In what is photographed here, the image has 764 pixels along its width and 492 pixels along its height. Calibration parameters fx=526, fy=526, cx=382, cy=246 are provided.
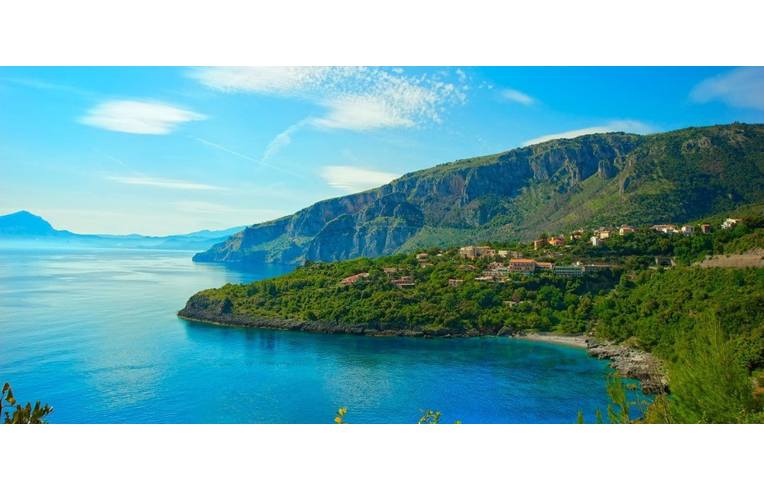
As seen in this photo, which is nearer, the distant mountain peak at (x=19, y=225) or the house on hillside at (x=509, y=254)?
the house on hillside at (x=509, y=254)

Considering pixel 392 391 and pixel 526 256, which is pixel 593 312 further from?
pixel 392 391

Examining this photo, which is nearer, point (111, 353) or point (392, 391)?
point (392, 391)

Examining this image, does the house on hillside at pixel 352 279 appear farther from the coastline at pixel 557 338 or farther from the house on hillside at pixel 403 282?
the coastline at pixel 557 338

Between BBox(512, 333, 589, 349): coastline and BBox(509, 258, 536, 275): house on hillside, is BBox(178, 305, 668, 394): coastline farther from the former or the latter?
BBox(509, 258, 536, 275): house on hillside

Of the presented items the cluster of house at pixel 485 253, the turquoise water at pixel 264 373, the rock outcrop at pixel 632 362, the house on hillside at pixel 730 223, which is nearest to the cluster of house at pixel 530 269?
the cluster of house at pixel 485 253

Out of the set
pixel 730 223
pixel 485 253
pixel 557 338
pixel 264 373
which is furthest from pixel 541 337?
pixel 730 223

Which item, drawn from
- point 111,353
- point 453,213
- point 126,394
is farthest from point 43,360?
point 453,213
